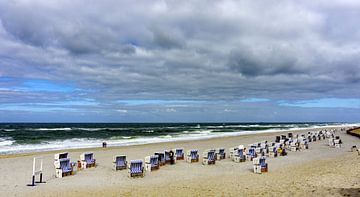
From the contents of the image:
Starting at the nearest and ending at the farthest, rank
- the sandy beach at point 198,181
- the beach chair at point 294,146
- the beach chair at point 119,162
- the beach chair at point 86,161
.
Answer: the sandy beach at point 198,181, the beach chair at point 119,162, the beach chair at point 86,161, the beach chair at point 294,146

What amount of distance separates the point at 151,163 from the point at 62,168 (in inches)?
152

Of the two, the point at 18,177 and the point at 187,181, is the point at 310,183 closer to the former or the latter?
the point at 187,181

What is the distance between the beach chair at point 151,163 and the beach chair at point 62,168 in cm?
330

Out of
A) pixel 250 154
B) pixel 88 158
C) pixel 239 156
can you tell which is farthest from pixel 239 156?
pixel 88 158

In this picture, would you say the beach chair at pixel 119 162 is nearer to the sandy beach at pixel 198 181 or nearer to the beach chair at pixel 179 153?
the sandy beach at pixel 198 181

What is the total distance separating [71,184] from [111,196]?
10.2 ft

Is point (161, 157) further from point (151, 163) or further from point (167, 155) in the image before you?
point (151, 163)

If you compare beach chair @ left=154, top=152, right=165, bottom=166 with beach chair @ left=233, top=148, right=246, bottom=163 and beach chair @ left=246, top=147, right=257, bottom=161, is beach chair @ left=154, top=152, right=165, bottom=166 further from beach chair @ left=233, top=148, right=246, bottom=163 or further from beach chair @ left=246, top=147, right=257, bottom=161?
beach chair @ left=246, top=147, right=257, bottom=161

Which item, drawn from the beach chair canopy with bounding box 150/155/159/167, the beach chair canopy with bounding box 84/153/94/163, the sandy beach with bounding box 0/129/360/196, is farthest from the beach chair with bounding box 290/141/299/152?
the beach chair canopy with bounding box 84/153/94/163

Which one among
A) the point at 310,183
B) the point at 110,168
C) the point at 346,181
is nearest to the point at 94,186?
the point at 110,168

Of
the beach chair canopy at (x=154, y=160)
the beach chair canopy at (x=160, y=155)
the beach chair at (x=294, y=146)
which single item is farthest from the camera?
the beach chair at (x=294, y=146)

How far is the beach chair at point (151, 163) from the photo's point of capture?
1688 cm

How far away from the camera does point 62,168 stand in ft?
51.2

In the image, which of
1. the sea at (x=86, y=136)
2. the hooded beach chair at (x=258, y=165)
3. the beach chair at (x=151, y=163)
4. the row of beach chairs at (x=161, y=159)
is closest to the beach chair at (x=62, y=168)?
the row of beach chairs at (x=161, y=159)
